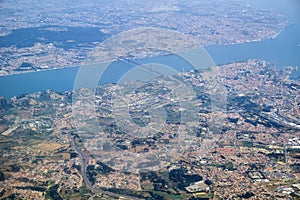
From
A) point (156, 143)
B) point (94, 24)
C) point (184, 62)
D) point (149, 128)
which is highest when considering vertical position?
point (94, 24)

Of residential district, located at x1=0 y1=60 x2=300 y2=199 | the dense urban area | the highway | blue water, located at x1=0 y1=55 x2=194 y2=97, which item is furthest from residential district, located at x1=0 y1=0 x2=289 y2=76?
the highway

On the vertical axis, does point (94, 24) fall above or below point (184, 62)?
above

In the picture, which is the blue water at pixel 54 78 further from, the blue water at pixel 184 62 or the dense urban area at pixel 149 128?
the dense urban area at pixel 149 128

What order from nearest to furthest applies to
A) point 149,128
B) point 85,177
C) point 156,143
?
point 85,177
point 156,143
point 149,128

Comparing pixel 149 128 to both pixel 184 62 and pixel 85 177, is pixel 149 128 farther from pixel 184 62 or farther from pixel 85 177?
pixel 184 62

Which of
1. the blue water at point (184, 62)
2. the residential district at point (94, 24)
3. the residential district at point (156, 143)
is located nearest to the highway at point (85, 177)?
the residential district at point (156, 143)

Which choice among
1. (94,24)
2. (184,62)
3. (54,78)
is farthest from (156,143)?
(94,24)

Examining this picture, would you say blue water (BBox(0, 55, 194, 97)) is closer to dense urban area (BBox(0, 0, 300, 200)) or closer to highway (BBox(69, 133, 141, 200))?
dense urban area (BBox(0, 0, 300, 200))
